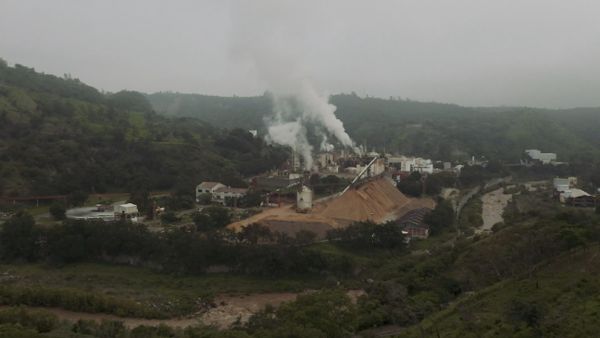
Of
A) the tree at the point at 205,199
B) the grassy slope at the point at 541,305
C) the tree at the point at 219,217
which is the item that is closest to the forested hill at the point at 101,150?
the tree at the point at 205,199

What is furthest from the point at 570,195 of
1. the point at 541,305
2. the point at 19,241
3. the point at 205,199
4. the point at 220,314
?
the point at 19,241

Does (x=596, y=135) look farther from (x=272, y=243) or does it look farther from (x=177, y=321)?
(x=177, y=321)

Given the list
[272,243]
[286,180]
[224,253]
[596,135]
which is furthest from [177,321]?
[596,135]

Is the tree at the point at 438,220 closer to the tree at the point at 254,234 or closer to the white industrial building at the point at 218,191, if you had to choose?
the tree at the point at 254,234

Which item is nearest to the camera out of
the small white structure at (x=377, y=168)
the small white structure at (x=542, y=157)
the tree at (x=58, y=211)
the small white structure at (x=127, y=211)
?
the tree at (x=58, y=211)

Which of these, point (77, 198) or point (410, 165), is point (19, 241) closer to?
point (77, 198)

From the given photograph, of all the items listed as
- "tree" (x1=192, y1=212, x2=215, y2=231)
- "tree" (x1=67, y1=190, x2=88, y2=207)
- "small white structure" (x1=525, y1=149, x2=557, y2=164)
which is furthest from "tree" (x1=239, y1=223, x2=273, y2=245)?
"small white structure" (x1=525, y1=149, x2=557, y2=164)

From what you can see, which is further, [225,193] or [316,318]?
[225,193]

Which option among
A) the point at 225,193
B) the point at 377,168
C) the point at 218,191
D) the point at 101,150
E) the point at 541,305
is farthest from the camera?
the point at 377,168
